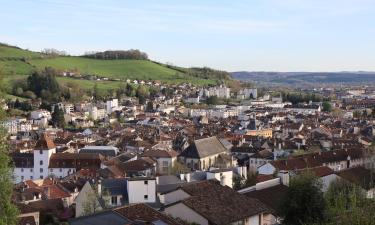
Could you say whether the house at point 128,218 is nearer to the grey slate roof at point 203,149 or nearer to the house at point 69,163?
the house at point 69,163

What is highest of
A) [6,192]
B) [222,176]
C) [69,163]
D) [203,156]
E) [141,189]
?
[6,192]

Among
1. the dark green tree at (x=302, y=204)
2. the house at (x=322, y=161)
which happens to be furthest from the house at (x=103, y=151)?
the dark green tree at (x=302, y=204)

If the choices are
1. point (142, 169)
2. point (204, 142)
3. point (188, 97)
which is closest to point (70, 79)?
point (188, 97)

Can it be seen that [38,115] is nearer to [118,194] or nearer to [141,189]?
[118,194]

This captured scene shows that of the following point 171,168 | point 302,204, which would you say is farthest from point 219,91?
point 302,204

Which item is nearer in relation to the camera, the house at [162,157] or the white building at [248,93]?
the house at [162,157]

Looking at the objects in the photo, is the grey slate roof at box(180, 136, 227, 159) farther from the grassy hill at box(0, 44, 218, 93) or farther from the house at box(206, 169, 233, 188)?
the grassy hill at box(0, 44, 218, 93)
